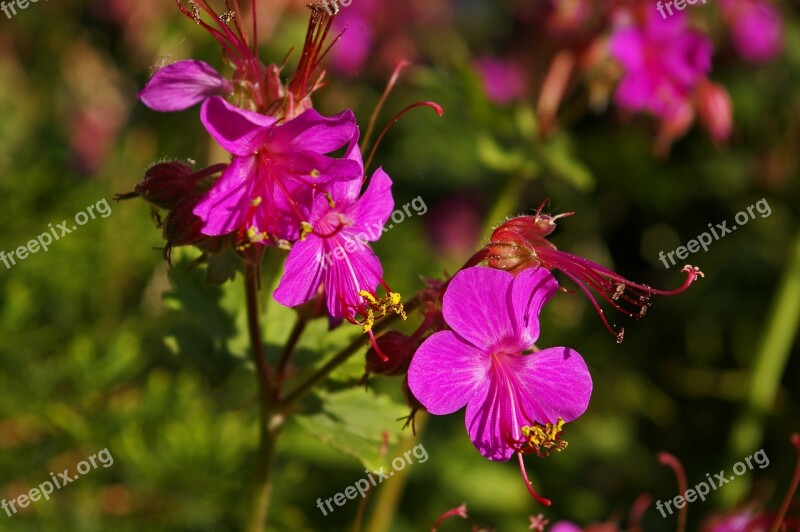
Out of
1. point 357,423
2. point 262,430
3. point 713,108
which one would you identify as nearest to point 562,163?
point 713,108

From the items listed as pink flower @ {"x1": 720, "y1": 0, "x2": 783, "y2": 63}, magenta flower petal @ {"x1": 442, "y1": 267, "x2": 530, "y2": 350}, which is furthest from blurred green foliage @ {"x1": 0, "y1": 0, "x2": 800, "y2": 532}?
pink flower @ {"x1": 720, "y1": 0, "x2": 783, "y2": 63}

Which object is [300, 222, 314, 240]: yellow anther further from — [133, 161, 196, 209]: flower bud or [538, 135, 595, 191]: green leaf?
[538, 135, 595, 191]: green leaf

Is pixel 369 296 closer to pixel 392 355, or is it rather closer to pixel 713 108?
pixel 392 355

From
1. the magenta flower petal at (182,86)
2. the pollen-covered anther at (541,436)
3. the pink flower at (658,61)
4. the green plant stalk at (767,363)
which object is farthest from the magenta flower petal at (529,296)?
the green plant stalk at (767,363)

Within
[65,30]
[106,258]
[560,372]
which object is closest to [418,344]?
[560,372]

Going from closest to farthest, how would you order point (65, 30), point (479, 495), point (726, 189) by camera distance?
point (479, 495), point (726, 189), point (65, 30)

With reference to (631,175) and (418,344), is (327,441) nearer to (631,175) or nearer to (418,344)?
(418,344)

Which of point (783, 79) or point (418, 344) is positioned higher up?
point (418, 344)
